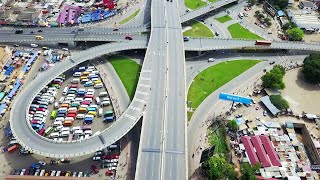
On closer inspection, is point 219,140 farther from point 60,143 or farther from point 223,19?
point 223,19

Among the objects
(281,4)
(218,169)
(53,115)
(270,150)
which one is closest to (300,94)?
(270,150)

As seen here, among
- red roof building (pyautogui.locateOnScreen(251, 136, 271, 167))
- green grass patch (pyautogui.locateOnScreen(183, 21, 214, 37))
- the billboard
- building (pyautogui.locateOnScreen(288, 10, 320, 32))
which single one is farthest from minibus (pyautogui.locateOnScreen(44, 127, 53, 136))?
building (pyautogui.locateOnScreen(288, 10, 320, 32))

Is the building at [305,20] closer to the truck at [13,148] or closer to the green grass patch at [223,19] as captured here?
the green grass patch at [223,19]

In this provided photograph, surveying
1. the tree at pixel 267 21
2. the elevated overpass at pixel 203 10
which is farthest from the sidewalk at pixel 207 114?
the elevated overpass at pixel 203 10

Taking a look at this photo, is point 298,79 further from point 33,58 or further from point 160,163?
point 33,58

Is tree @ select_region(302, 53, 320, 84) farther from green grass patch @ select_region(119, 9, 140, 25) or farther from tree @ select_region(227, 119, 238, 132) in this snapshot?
green grass patch @ select_region(119, 9, 140, 25)

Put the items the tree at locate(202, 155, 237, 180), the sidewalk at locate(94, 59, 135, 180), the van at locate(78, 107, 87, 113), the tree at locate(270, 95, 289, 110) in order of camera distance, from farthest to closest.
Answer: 1. the tree at locate(270, 95, 289, 110)
2. the van at locate(78, 107, 87, 113)
3. the sidewalk at locate(94, 59, 135, 180)
4. the tree at locate(202, 155, 237, 180)
